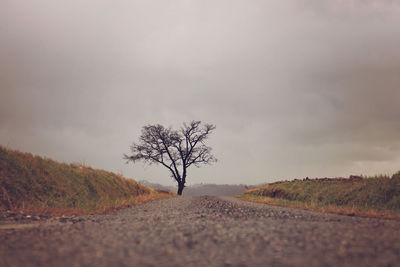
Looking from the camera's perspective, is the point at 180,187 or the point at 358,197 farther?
the point at 180,187

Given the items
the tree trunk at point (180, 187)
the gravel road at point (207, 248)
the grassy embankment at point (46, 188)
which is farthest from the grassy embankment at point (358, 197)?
the tree trunk at point (180, 187)

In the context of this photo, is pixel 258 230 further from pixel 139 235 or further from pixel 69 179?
pixel 69 179

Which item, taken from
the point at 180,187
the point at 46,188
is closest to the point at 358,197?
the point at 46,188

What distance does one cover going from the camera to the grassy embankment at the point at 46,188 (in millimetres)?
6918

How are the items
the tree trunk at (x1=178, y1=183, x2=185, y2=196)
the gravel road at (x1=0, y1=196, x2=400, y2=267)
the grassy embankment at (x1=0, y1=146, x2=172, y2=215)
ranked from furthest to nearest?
the tree trunk at (x1=178, y1=183, x2=185, y2=196) < the grassy embankment at (x1=0, y1=146, x2=172, y2=215) < the gravel road at (x1=0, y1=196, x2=400, y2=267)

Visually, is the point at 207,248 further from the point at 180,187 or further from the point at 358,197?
the point at 180,187

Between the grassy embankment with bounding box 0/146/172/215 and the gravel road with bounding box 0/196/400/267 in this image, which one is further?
the grassy embankment with bounding box 0/146/172/215

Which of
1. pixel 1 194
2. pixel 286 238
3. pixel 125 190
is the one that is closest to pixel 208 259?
pixel 286 238

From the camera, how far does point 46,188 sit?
863 cm

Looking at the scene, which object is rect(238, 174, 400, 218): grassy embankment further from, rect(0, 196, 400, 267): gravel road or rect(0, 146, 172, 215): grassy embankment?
rect(0, 146, 172, 215): grassy embankment

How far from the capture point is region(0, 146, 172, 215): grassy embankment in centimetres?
692

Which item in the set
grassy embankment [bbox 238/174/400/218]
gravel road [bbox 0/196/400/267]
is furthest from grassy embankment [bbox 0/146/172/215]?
grassy embankment [bbox 238/174/400/218]

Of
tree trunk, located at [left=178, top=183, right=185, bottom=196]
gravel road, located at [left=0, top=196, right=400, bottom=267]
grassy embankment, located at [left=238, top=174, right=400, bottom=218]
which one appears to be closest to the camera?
gravel road, located at [left=0, top=196, right=400, bottom=267]

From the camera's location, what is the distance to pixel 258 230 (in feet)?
10.3
